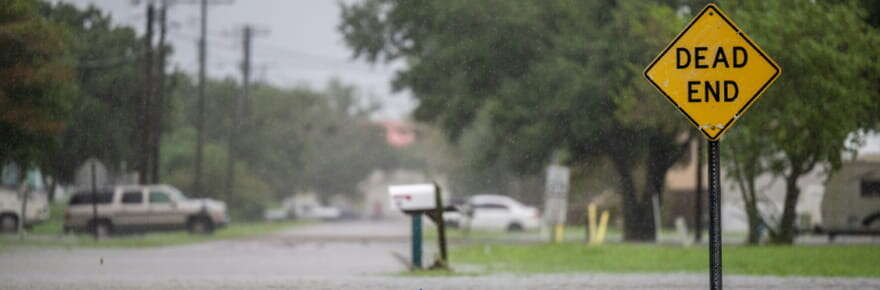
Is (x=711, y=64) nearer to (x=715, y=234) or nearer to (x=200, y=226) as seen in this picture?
(x=715, y=234)

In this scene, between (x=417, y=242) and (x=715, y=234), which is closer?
(x=715, y=234)

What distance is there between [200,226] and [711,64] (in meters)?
39.6

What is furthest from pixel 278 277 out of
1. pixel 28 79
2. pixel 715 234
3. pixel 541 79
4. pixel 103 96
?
pixel 103 96

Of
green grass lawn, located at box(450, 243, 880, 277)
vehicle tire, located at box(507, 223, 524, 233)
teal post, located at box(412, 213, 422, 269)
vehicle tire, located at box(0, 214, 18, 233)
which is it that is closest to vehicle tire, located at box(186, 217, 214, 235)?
vehicle tire, located at box(0, 214, 18, 233)

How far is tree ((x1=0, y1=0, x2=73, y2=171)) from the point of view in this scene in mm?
28517

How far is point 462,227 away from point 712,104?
45052 mm

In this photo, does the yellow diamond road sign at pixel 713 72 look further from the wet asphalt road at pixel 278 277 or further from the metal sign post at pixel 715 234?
the wet asphalt road at pixel 278 277

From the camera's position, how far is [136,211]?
4672 centimetres

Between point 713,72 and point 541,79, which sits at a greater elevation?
point 541,79

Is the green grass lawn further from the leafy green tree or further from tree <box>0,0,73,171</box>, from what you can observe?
the leafy green tree

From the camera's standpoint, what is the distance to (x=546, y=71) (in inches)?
1597

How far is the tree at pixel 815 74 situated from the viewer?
27984mm

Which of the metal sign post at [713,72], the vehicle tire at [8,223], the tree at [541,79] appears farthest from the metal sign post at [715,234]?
the vehicle tire at [8,223]

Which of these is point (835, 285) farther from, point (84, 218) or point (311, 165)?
point (311, 165)
